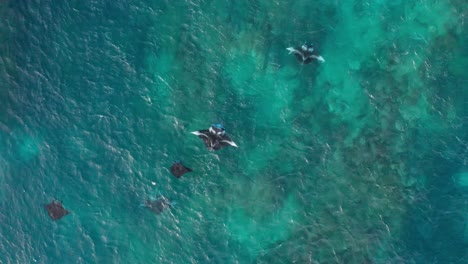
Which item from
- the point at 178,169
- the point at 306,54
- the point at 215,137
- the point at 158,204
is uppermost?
the point at 306,54

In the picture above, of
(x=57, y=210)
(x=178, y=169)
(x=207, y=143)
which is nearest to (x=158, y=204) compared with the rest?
(x=178, y=169)

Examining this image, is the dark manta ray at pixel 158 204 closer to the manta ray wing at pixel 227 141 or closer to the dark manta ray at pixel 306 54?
the manta ray wing at pixel 227 141

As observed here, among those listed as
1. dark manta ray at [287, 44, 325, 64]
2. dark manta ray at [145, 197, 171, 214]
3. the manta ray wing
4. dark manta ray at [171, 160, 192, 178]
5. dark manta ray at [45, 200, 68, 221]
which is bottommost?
dark manta ray at [45, 200, 68, 221]

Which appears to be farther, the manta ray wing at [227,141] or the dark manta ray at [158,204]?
the dark manta ray at [158,204]

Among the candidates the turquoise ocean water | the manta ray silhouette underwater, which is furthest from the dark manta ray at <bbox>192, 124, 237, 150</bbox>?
the turquoise ocean water

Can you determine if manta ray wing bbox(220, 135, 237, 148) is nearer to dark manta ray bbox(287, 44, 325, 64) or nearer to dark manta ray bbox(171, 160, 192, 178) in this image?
dark manta ray bbox(171, 160, 192, 178)

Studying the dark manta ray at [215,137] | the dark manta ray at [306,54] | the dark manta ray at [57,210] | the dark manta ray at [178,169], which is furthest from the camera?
the dark manta ray at [57,210]

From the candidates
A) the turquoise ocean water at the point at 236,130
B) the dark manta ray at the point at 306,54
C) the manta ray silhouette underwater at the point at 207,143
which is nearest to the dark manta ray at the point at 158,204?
the manta ray silhouette underwater at the point at 207,143

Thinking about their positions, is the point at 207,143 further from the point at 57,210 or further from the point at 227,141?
the point at 57,210
